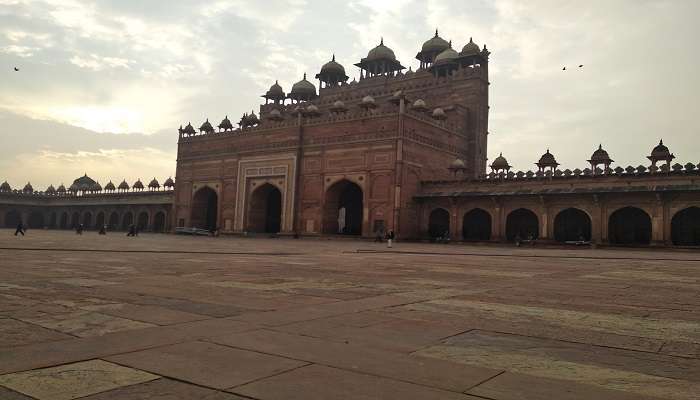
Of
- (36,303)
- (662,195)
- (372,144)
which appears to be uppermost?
(372,144)

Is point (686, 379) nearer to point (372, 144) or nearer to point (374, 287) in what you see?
point (374, 287)

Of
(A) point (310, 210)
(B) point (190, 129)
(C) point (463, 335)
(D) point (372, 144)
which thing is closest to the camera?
(C) point (463, 335)

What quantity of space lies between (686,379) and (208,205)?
4825cm

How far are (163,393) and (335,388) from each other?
0.70m

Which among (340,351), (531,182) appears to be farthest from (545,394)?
(531,182)

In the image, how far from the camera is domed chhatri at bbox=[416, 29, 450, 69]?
4909cm

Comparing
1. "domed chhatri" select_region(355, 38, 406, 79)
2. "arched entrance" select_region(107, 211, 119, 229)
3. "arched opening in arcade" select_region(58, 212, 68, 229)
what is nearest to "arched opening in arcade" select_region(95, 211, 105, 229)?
"arched entrance" select_region(107, 211, 119, 229)

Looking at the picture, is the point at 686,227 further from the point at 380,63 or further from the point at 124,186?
the point at 124,186

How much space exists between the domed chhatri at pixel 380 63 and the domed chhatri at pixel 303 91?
17.3ft

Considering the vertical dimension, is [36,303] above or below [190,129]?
below

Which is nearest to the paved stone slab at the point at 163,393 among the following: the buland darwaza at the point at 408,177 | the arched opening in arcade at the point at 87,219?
the buland darwaza at the point at 408,177

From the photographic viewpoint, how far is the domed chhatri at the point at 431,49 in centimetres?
4909

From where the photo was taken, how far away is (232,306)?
4.48m

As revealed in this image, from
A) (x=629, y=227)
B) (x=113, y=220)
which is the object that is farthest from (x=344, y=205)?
(x=113, y=220)
